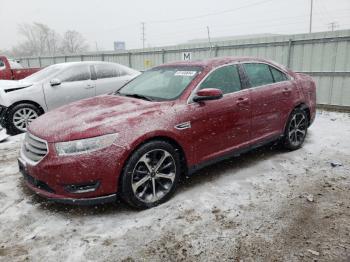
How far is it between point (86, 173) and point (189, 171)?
1.27 m

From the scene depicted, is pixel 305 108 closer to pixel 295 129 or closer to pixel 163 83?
pixel 295 129

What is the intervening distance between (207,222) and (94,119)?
161 cm

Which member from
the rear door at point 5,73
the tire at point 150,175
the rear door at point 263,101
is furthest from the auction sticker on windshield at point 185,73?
the rear door at point 5,73

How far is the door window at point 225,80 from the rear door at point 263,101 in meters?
0.24

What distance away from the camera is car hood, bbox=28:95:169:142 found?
3.14 m

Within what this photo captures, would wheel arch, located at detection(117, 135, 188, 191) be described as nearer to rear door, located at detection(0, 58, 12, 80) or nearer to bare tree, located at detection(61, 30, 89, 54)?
rear door, located at detection(0, 58, 12, 80)

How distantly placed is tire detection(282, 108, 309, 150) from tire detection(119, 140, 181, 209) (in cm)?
234

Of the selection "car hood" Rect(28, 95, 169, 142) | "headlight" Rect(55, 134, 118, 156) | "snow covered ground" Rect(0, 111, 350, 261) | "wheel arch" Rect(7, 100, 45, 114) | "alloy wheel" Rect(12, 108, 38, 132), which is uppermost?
"car hood" Rect(28, 95, 169, 142)

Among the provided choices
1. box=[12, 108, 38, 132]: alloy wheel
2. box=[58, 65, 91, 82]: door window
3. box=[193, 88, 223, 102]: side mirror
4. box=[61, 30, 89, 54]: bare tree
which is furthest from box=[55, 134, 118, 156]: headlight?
box=[61, 30, 89, 54]: bare tree

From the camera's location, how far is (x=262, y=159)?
4.95 metres

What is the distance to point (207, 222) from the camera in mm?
3137

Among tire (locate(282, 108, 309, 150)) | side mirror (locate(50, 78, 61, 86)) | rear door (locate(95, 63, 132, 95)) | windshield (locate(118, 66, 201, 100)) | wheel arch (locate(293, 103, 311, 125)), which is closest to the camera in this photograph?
windshield (locate(118, 66, 201, 100))

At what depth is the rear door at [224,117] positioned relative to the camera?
3818mm

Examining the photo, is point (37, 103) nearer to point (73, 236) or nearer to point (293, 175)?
point (73, 236)
